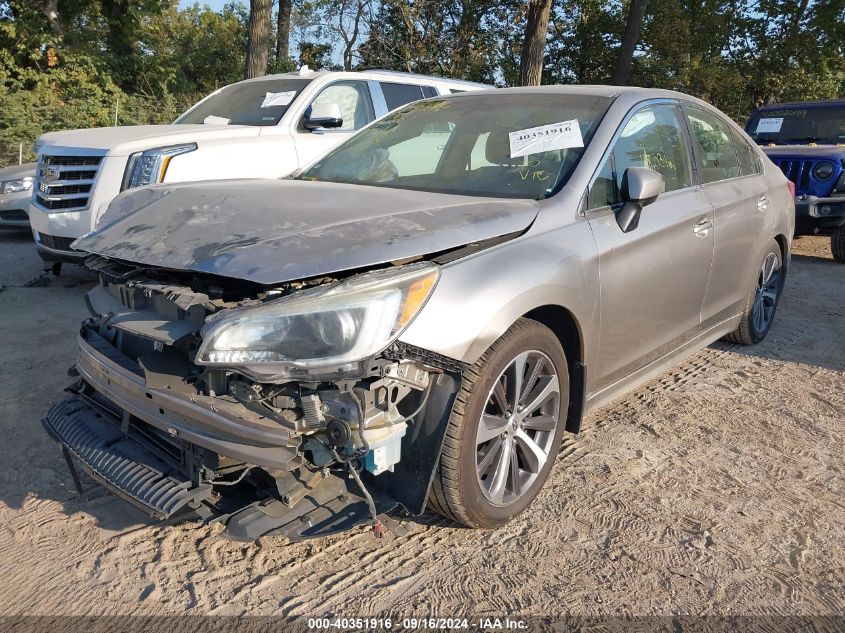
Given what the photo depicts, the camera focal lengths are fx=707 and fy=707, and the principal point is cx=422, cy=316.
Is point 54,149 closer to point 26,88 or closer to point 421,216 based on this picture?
point 421,216

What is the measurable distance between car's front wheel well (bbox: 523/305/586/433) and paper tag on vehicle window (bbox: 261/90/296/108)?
477 centimetres

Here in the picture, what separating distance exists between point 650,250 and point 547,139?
0.74 meters

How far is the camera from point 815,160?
27.8 ft

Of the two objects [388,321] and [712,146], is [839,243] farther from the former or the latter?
[388,321]

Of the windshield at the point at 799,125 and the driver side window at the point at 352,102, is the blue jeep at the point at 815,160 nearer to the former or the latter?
the windshield at the point at 799,125

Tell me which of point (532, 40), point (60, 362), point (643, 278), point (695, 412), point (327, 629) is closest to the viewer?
point (327, 629)

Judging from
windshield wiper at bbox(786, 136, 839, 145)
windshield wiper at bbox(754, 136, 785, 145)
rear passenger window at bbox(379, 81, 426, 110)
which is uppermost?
rear passenger window at bbox(379, 81, 426, 110)

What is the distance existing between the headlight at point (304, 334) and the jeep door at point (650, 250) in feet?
4.28

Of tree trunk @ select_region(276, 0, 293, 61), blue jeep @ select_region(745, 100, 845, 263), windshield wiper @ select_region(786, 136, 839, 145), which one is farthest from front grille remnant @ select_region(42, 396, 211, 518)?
tree trunk @ select_region(276, 0, 293, 61)

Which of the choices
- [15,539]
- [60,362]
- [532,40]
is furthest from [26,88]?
[15,539]

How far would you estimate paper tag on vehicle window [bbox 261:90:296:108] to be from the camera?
693cm

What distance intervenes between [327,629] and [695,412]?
2598 millimetres

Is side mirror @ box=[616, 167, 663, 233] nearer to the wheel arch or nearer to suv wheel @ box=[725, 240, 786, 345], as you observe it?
suv wheel @ box=[725, 240, 786, 345]

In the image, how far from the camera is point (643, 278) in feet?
11.1
